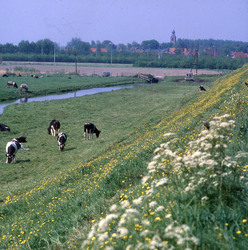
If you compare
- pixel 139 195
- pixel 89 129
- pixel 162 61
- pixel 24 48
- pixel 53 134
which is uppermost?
pixel 24 48

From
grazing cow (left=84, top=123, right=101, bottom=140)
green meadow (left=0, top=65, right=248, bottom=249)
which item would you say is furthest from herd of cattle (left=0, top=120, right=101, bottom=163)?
green meadow (left=0, top=65, right=248, bottom=249)

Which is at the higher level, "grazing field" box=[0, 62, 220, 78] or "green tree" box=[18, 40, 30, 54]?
"green tree" box=[18, 40, 30, 54]

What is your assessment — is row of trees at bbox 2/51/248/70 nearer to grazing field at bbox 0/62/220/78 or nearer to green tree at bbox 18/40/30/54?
grazing field at bbox 0/62/220/78

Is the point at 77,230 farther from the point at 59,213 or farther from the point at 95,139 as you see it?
the point at 95,139

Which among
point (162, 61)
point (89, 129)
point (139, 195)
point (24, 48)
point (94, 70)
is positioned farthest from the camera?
point (24, 48)

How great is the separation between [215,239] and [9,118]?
29.4 metres

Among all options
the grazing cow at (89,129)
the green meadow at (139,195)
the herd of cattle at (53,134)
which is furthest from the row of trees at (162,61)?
the green meadow at (139,195)

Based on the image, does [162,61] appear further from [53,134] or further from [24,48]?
[53,134]

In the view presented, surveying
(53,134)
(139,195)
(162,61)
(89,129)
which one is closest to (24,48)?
(162,61)

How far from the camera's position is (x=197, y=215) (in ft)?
15.5

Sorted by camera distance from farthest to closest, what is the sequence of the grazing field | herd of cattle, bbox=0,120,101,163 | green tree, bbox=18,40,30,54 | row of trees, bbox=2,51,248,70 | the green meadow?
green tree, bbox=18,40,30,54 → row of trees, bbox=2,51,248,70 → the grazing field → herd of cattle, bbox=0,120,101,163 → the green meadow

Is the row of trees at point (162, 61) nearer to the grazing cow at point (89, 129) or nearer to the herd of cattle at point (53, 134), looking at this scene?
the grazing cow at point (89, 129)

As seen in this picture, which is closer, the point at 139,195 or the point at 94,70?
the point at 139,195

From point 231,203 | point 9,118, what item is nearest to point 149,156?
point 231,203
